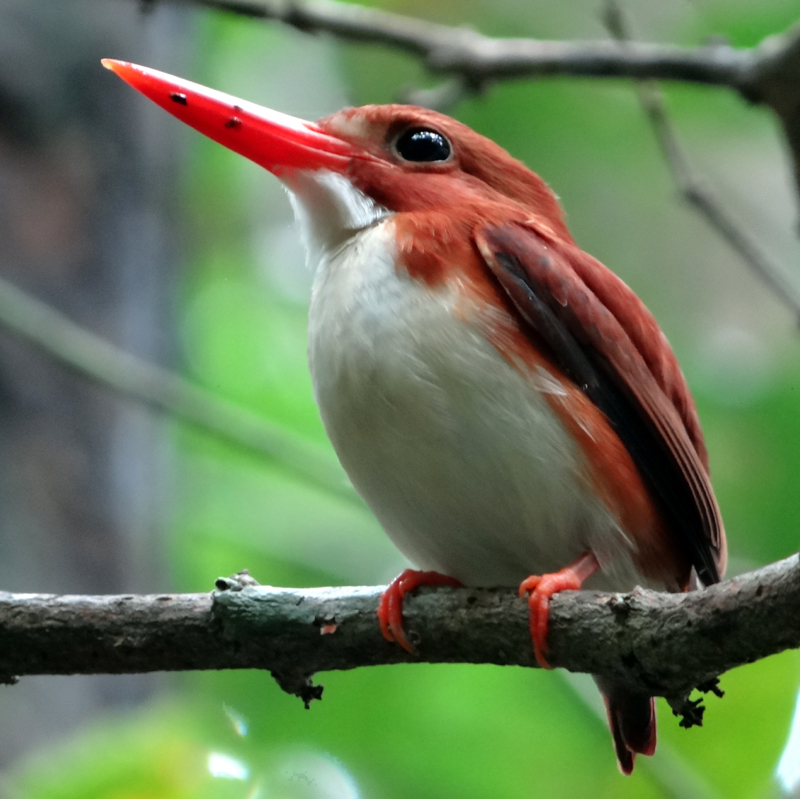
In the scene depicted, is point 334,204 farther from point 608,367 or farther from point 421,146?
point 608,367

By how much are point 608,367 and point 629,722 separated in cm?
79

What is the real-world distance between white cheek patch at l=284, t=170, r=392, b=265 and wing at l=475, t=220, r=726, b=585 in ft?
0.96

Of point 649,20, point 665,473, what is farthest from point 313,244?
point 649,20

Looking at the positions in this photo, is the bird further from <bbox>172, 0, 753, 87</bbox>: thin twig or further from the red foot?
<bbox>172, 0, 753, 87</bbox>: thin twig

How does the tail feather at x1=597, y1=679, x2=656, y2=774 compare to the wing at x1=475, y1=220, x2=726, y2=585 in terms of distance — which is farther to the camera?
the tail feather at x1=597, y1=679, x2=656, y2=774

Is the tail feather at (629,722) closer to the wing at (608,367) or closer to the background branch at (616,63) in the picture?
the wing at (608,367)

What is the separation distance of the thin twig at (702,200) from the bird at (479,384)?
1.47 feet

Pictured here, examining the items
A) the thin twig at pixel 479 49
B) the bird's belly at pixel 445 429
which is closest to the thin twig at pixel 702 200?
the thin twig at pixel 479 49

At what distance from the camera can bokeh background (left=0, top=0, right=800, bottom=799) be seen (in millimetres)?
3053

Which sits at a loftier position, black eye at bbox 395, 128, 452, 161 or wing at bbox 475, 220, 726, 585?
black eye at bbox 395, 128, 452, 161

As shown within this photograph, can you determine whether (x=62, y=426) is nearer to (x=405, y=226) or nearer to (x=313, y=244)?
(x=313, y=244)

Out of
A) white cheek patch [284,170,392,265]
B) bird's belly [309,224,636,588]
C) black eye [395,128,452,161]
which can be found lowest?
bird's belly [309,224,636,588]

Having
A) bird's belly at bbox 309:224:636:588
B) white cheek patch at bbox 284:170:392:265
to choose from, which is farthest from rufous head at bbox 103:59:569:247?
bird's belly at bbox 309:224:636:588

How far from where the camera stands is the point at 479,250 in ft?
7.90
